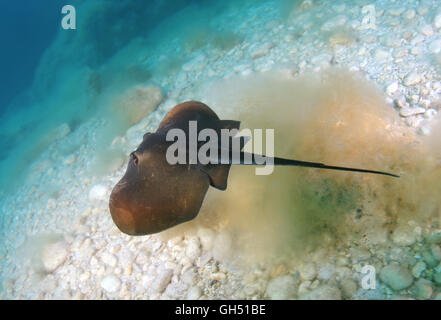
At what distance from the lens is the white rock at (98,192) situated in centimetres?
564

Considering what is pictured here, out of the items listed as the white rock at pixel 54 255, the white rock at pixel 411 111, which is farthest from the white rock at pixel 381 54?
the white rock at pixel 54 255

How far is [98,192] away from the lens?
18.8ft

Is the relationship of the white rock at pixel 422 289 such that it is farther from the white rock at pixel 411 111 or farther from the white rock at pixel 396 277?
the white rock at pixel 411 111

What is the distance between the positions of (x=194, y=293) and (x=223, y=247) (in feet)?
2.35

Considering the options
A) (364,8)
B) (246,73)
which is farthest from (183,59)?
(364,8)

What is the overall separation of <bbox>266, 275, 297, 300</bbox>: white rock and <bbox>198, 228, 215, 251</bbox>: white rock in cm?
106

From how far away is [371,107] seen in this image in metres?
4.16

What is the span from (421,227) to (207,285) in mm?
2776

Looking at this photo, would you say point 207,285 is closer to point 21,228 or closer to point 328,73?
point 328,73

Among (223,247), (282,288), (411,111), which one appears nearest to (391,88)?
(411,111)

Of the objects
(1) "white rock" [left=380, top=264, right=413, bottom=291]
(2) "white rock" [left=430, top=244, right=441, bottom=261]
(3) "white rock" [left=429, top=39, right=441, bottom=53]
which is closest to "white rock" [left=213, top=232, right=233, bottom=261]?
(1) "white rock" [left=380, top=264, right=413, bottom=291]

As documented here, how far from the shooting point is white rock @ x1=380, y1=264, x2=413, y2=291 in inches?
101

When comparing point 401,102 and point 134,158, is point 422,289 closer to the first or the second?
point 401,102

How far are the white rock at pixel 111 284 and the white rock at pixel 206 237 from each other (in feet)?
5.10
